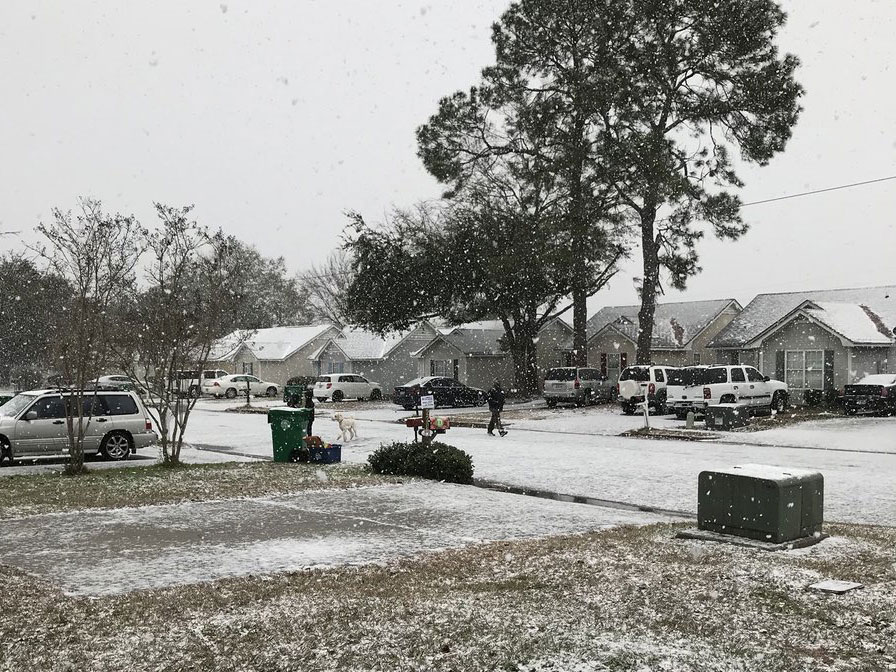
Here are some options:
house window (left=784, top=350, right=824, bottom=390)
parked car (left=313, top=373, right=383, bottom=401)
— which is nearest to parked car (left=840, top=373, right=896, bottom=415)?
house window (left=784, top=350, right=824, bottom=390)

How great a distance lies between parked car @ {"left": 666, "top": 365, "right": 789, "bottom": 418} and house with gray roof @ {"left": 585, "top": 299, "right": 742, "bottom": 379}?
17975mm

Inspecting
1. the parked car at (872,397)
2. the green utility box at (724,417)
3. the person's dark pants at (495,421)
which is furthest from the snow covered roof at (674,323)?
the person's dark pants at (495,421)

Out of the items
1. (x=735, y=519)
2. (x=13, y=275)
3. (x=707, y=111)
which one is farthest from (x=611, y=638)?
(x=13, y=275)

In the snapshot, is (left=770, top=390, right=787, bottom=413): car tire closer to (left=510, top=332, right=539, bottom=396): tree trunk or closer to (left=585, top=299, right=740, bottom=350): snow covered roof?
(left=585, top=299, right=740, bottom=350): snow covered roof

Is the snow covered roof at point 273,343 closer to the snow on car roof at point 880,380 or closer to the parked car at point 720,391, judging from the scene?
the parked car at point 720,391

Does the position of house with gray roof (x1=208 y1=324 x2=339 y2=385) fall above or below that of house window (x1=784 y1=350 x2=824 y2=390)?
above

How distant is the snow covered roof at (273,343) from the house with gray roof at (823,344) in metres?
35.8

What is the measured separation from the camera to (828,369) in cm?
3912

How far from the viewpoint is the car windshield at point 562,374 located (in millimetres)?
42250

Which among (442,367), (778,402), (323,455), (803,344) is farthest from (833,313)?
(323,455)

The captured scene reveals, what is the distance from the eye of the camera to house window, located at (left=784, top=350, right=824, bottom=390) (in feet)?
129

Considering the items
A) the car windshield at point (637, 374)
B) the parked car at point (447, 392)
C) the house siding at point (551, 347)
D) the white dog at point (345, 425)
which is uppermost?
the house siding at point (551, 347)

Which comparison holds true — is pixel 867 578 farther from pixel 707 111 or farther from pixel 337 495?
pixel 707 111

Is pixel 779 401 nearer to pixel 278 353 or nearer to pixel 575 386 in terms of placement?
pixel 575 386
